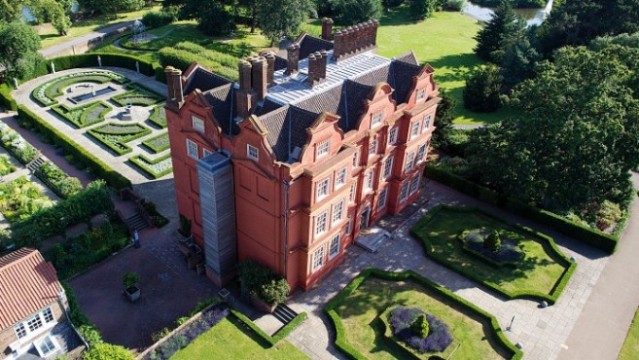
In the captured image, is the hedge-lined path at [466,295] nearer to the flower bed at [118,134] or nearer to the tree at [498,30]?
the flower bed at [118,134]

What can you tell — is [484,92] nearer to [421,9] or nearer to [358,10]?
[358,10]

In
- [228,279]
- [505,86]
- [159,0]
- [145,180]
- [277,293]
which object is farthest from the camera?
[159,0]

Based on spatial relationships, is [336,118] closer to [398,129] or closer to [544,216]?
[398,129]

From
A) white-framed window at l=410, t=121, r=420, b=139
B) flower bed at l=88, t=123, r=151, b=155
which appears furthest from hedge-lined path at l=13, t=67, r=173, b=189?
white-framed window at l=410, t=121, r=420, b=139

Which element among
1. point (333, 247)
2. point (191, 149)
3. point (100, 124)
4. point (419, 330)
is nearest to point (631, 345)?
point (419, 330)

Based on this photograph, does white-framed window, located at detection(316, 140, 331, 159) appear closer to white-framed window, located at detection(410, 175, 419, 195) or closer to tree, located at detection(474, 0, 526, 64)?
white-framed window, located at detection(410, 175, 419, 195)

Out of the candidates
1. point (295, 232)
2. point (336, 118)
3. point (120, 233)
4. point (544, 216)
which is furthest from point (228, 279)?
point (544, 216)
